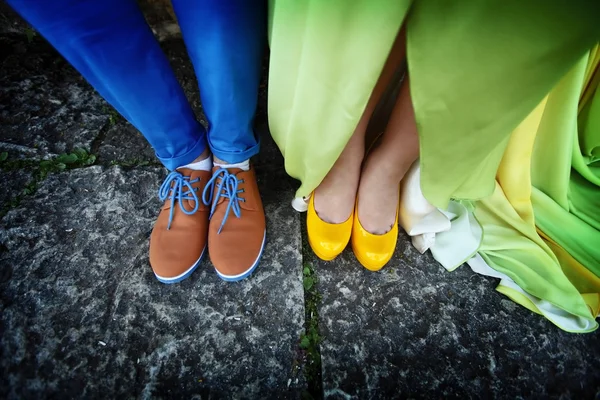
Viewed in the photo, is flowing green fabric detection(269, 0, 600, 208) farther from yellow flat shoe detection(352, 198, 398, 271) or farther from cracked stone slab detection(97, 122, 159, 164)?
cracked stone slab detection(97, 122, 159, 164)

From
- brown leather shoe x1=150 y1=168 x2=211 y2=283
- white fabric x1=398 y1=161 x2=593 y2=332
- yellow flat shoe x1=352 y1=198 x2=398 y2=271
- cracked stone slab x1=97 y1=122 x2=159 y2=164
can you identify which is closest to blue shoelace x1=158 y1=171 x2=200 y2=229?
brown leather shoe x1=150 y1=168 x2=211 y2=283

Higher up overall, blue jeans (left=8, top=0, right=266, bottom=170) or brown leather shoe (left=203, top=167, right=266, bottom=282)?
blue jeans (left=8, top=0, right=266, bottom=170)

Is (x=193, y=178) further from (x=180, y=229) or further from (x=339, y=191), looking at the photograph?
(x=339, y=191)

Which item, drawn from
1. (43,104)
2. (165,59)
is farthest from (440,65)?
(43,104)

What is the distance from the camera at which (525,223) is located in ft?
2.77

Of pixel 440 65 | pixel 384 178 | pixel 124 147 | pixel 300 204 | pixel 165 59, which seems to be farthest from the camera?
pixel 124 147

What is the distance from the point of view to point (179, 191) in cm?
86

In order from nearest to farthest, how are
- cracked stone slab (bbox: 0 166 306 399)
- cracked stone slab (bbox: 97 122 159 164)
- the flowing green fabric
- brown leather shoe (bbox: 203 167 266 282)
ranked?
1. the flowing green fabric
2. cracked stone slab (bbox: 0 166 306 399)
3. brown leather shoe (bbox: 203 167 266 282)
4. cracked stone slab (bbox: 97 122 159 164)

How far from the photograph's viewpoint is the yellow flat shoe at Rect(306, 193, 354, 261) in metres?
0.84

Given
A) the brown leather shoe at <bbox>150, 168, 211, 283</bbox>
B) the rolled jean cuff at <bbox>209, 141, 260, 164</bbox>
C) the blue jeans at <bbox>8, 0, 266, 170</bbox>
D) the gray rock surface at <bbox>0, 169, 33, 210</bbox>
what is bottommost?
the gray rock surface at <bbox>0, 169, 33, 210</bbox>

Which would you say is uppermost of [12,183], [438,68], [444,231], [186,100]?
[438,68]

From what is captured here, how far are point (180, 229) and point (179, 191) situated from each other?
0.10 m

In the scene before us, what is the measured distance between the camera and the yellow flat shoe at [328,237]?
2.74ft

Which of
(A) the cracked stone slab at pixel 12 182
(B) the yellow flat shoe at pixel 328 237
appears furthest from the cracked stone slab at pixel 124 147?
(B) the yellow flat shoe at pixel 328 237
